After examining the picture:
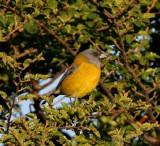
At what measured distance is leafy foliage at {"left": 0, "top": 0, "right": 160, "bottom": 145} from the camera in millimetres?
3762

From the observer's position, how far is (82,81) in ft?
19.8

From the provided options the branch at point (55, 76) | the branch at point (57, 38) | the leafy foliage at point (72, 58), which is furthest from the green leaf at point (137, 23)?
the branch at point (55, 76)

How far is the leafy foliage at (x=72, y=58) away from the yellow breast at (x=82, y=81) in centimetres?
14

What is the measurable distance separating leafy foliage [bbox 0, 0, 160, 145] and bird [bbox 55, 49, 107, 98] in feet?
0.45

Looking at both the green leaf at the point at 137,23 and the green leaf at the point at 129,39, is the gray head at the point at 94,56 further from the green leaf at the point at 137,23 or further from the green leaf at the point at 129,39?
the green leaf at the point at 137,23

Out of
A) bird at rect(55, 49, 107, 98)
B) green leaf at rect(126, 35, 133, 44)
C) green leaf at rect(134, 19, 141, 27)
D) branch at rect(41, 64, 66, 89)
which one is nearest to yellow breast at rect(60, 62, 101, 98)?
bird at rect(55, 49, 107, 98)

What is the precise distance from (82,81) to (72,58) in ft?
1.21

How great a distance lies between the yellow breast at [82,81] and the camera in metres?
5.82

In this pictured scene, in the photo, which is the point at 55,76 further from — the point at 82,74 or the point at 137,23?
the point at 137,23

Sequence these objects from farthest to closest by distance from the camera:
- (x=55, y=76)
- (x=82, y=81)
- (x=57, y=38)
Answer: (x=55, y=76)
(x=82, y=81)
(x=57, y=38)

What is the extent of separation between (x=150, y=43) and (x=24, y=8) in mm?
2584

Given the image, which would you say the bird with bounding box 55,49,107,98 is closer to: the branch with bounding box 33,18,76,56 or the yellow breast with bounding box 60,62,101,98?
the yellow breast with bounding box 60,62,101,98

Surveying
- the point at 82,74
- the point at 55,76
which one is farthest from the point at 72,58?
the point at 55,76

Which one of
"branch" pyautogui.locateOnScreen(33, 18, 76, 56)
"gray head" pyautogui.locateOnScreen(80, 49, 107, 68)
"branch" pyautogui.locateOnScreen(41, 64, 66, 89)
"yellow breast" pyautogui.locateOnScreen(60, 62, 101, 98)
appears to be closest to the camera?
"branch" pyautogui.locateOnScreen(33, 18, 76, 56)
